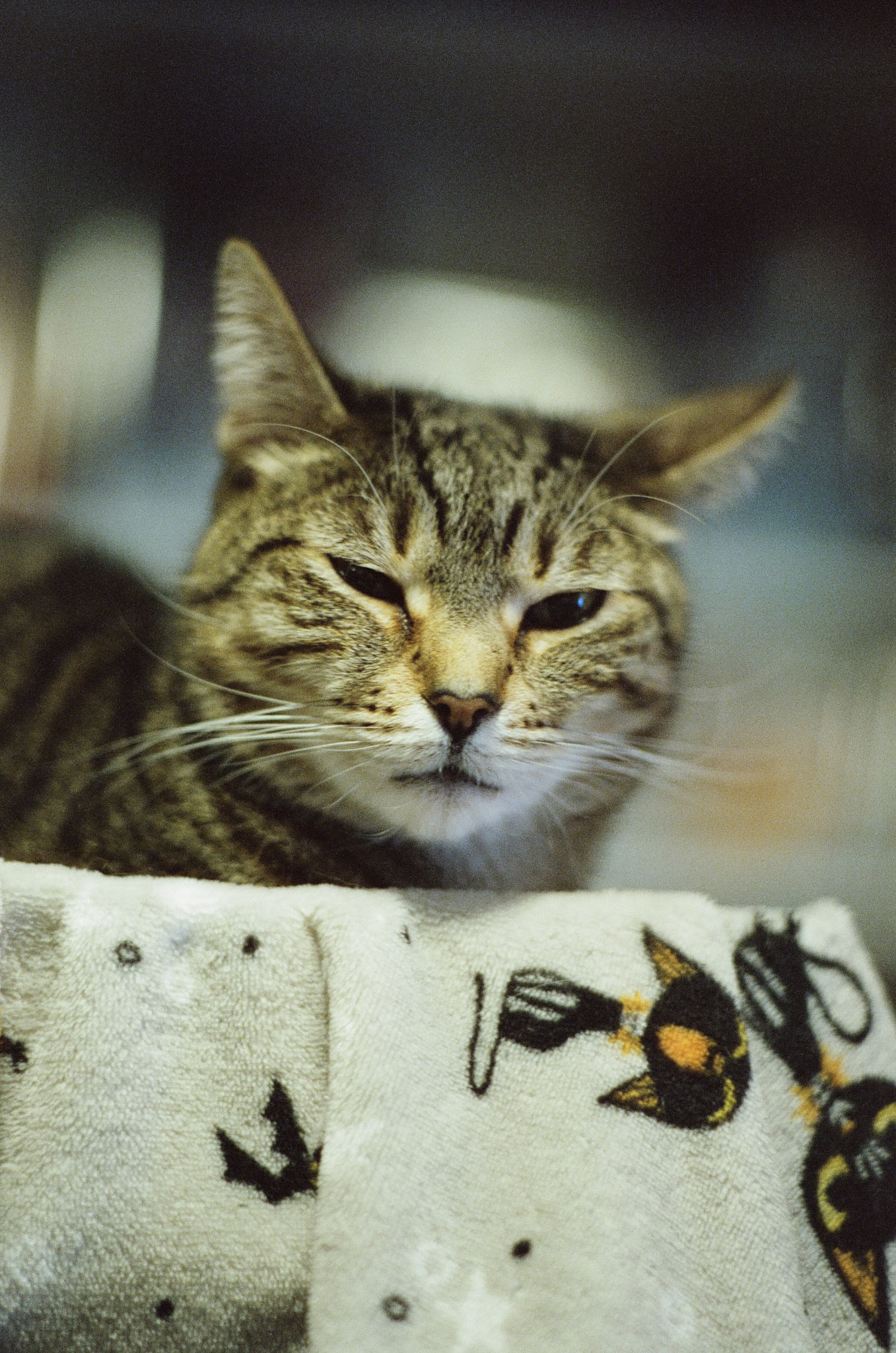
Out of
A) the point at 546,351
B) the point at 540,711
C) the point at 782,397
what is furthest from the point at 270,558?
the point at 782,397

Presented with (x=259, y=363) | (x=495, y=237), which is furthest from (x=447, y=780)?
(x=495, y=237)

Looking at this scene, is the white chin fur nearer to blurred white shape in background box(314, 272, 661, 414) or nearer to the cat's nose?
the cat's nose

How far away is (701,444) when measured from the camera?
857 millimetres

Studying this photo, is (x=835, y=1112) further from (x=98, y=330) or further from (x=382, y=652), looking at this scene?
(x=98, y=330)

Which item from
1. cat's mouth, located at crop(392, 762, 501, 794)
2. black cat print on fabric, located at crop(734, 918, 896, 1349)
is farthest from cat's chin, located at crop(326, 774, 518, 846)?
black cat print on fabric, located at crop(734, 918, 896, 1349)

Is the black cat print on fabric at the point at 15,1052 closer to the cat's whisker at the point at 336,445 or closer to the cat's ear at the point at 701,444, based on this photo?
the cat's whisker at the point at 336,445

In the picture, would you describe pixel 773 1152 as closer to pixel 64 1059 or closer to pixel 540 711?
pixel 540 711

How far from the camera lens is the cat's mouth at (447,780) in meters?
0.67

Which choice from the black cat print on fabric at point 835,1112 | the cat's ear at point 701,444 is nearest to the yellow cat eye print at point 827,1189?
the black cat print on fabric at point 835,1112

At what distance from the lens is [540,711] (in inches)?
27.7

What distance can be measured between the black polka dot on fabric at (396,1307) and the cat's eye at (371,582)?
18.9 inches

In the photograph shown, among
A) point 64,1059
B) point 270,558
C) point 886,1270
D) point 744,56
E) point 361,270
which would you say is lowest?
point 886,1270

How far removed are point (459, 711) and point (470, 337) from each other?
471mm

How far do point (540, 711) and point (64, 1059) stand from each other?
40 centimetres
